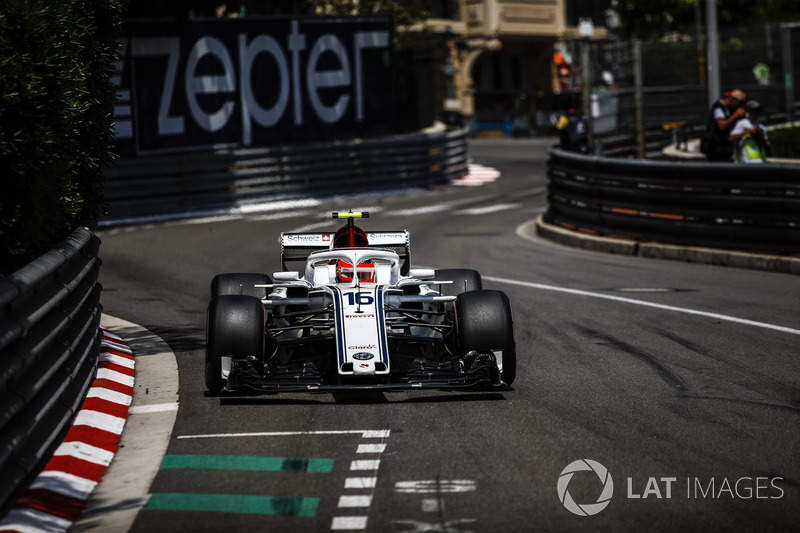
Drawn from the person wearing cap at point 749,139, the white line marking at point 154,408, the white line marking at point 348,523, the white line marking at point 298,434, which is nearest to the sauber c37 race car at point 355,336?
the white line marking at point 154,408

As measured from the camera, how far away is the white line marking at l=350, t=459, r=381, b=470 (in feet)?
21.3

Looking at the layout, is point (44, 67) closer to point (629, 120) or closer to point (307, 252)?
point (307, 252)

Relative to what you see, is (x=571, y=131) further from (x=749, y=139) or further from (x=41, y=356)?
A: (x=41, y=356)

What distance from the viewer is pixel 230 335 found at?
8.22 metres

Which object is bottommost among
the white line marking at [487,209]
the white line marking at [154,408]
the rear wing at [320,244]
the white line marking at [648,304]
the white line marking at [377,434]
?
the white line marking at [648,304]

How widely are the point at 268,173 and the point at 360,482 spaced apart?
777 inches

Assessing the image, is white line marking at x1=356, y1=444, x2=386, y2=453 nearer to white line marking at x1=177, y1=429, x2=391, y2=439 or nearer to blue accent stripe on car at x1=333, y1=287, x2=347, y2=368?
white line marking at x1=177, y1=429, x2=391, y2=439

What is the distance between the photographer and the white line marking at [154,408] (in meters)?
7.90

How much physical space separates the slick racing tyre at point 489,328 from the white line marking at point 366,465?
6.37 feet

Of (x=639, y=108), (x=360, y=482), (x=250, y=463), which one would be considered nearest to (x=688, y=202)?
(x=639, y=108)

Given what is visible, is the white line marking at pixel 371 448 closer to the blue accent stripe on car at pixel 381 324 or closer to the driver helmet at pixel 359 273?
the blue accent stripe on car at pixel 381 324

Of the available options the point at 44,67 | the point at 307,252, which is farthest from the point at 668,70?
the point at 44,67

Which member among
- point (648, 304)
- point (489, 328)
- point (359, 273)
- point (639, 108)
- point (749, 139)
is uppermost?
point (639, 108)

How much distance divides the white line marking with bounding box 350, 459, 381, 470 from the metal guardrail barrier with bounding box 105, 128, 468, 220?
16.9 m
